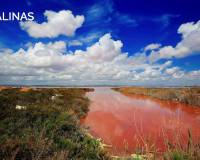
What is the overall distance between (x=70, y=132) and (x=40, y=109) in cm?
182

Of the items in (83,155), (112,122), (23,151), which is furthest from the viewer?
(112,122)

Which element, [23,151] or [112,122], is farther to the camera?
[112,122]

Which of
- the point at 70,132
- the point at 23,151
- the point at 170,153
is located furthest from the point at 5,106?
the point at 170,153

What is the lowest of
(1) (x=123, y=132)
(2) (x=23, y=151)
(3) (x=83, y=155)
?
(1) (x=123, y=132)

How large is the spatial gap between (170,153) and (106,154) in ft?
10.4

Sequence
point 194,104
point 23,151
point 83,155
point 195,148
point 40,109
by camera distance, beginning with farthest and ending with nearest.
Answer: point 194,104, point 40,109, point 83,155, point 23,151, point 195,148

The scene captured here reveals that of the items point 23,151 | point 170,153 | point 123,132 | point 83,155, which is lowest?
point 123,132

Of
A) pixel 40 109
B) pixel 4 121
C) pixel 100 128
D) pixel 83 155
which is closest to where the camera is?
pixel 83 155

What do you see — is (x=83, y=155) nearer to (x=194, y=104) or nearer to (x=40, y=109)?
(x=40, y=109)

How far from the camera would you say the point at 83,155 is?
17.6 feet

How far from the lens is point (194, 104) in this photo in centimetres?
2347

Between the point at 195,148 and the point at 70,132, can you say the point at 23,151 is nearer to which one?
the point at 70,132

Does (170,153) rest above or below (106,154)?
above

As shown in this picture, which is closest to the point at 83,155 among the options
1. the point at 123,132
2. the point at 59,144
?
the point at 59,144
